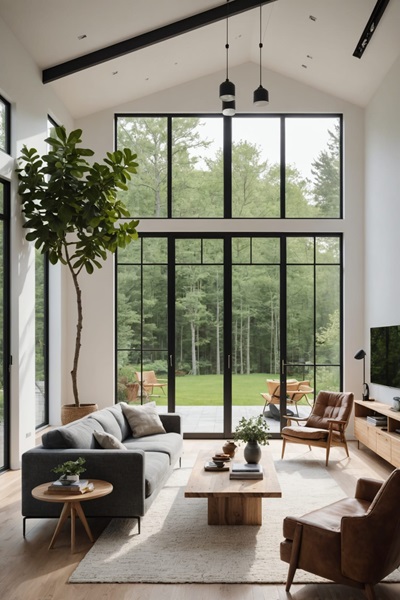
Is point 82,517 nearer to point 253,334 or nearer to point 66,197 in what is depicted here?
point 66,197

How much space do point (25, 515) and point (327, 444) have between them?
12.9 ft

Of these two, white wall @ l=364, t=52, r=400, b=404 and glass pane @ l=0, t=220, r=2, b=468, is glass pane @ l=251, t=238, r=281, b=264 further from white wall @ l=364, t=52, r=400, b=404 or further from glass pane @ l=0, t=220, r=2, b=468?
glass pane @ l=0, t=220, r=2, b=468

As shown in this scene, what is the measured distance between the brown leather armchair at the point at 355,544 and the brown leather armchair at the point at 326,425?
3902mm

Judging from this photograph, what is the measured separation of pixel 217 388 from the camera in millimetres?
9680

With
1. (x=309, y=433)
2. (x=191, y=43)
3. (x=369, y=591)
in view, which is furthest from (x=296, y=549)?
(x=191, y=43)

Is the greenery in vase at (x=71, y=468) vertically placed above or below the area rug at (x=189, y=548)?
above

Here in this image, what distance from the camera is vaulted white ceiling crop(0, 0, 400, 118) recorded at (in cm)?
Result: 708

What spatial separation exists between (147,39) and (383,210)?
3.52m

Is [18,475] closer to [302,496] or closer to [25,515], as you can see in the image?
[25,515]

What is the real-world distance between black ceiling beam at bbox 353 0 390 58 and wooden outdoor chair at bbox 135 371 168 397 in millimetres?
4968

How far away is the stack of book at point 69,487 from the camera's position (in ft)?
15.6

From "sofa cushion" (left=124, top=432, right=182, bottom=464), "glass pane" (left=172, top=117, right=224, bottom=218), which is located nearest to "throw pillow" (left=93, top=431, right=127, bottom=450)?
"sofa cushion" (left=124, top=432, right=182, bottom=464)

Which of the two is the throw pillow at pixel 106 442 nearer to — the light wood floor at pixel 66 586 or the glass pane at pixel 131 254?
the light wood floor at pixel 66 586

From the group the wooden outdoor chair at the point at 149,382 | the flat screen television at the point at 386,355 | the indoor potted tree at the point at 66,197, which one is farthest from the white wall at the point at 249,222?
the indoor potted tree at the point at 66,197
